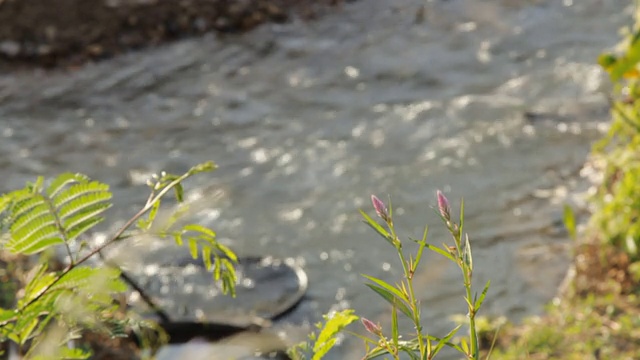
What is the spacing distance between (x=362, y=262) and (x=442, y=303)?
63cm

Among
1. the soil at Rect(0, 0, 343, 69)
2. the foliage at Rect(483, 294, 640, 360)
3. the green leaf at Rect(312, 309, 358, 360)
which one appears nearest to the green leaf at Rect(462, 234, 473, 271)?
the green leaf at Rect(312, 309, 358, 360)

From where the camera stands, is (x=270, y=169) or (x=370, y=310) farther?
(x=270, y=169)

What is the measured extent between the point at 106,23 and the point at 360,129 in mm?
3165

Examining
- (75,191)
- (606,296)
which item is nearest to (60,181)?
(75,191)

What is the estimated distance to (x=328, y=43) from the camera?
8.30 meters

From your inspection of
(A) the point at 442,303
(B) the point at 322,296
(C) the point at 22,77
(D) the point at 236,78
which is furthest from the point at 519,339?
(C) the point at 22,77

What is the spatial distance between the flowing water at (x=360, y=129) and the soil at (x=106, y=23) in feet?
0.57

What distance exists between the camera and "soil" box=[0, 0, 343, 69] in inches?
329

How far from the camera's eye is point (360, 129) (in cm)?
671

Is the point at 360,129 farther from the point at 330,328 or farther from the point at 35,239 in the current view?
the point at 330,328

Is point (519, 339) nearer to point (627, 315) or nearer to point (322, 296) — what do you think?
point (627, 315)

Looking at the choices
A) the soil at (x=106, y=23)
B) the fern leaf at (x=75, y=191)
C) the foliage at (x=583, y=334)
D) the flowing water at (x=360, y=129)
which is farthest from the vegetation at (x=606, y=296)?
the soil at (x=106, y=23)

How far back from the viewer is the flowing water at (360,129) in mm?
5305

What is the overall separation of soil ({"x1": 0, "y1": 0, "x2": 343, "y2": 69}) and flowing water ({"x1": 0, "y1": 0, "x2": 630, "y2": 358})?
0.57 feet
